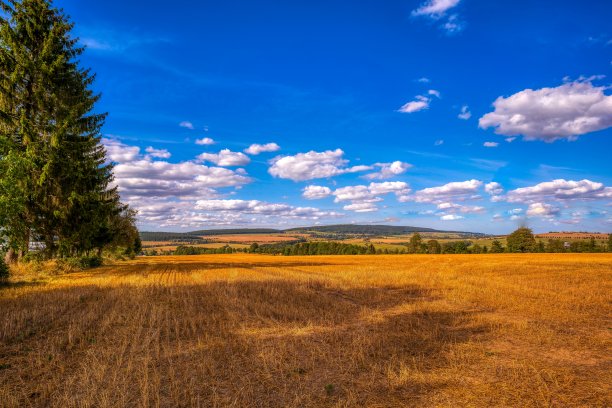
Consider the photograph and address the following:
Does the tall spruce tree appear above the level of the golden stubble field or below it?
above

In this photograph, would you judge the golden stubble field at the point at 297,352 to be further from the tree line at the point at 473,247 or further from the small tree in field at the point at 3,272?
the tree line at the point at 473,247

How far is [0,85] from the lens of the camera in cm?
2064

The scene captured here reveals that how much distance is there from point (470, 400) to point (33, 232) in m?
27.1

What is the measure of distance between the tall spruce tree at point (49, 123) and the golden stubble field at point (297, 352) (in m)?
10.1

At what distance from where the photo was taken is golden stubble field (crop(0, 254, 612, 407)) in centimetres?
545

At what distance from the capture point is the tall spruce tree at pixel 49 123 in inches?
821

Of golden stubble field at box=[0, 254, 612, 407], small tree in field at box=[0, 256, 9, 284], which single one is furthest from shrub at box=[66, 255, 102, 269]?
golden stubble field at box=[0, 254, 612, 407]

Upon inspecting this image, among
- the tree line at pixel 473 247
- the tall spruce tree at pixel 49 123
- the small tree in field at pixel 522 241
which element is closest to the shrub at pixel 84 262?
the tall spruce tree at pixel 49 123

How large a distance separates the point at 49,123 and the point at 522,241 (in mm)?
89528

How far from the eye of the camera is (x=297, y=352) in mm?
7574

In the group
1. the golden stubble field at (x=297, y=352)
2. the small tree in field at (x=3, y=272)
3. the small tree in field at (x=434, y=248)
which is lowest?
the small tree in field at (x=434, y=248)

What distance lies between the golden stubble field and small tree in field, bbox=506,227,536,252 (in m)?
74.4

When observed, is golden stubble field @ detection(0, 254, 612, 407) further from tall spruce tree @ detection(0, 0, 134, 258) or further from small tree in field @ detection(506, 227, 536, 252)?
small tree in field @ detection(506, 227, 536, 252)

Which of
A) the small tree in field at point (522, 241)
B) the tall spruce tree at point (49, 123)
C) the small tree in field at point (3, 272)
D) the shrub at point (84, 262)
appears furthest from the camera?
the small tree in field at point (522, 241)
